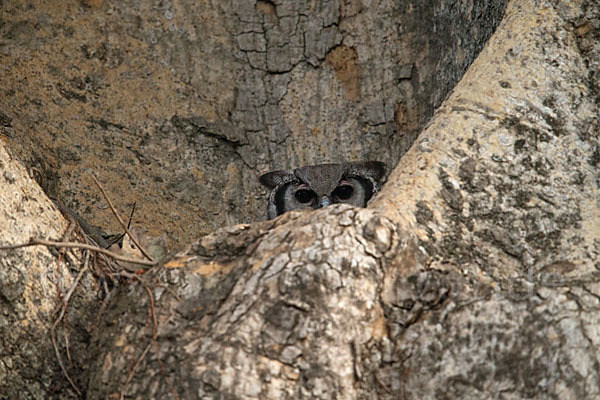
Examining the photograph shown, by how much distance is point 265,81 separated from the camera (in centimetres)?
425

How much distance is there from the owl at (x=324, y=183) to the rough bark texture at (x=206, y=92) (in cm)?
6

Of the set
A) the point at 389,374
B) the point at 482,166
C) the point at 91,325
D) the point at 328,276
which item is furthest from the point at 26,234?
the point at 482,166

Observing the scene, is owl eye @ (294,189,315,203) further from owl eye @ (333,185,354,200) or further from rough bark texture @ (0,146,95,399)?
rough bark texture @ (0,146,95,399)

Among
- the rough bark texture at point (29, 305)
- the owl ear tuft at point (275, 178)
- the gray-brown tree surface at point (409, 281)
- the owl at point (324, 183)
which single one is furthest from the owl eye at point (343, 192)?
the rough bark texture at point (29, 305)

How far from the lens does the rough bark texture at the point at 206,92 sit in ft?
12.8

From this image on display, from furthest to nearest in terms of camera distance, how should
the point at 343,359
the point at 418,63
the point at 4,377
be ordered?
the point at 418,63
the point at 4,377
the point at 343,359

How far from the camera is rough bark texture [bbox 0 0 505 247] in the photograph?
391cm

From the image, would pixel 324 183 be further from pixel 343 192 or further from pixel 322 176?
pixel 343 192

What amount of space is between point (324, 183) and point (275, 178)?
0.92 ft

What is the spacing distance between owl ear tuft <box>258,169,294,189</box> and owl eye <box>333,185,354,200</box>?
0.30 meters

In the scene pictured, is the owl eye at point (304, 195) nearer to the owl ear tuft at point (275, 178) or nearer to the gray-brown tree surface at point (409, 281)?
the owl ear tuft at point (275, 178)

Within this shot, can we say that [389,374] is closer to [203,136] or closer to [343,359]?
[343,359]

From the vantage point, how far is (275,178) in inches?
169

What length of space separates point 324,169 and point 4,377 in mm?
2456
